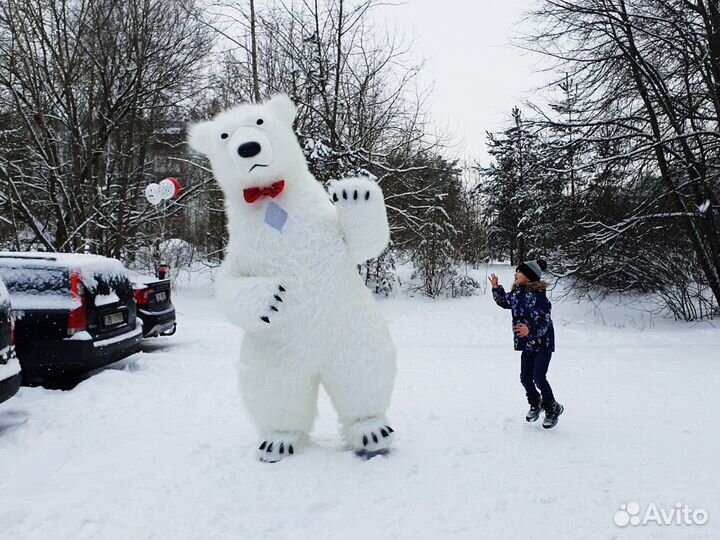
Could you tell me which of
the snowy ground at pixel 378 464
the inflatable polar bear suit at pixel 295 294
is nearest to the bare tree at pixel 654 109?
the snowy ground at pixel 378 464

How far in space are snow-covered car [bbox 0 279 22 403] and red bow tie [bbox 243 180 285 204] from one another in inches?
91.1

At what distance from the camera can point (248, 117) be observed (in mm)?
3184

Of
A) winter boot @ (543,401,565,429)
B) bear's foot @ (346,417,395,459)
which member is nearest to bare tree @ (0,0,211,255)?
bear's foot @ (346,417,395,459)

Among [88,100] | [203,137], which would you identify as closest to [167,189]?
[88,100]

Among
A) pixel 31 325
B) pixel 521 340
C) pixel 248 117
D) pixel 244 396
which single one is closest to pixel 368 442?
pixel 244 396

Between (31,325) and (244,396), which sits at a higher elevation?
(31,325)

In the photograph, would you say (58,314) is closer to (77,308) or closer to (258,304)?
(77,308)

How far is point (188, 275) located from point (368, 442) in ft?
49.5

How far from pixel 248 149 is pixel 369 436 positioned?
6.34 feet

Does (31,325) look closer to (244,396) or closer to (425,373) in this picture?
(244,396)

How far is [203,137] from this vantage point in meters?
3.30

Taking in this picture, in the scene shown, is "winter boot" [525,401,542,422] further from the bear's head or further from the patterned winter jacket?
the bear's head

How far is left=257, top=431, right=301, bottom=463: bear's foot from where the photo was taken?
3.03 meters

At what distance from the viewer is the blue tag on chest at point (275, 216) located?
3.09 meters
